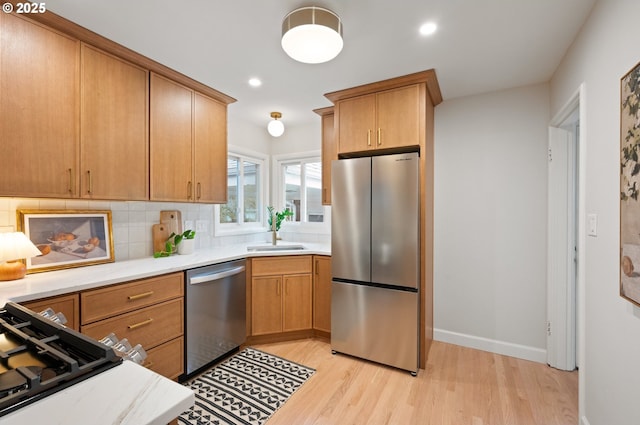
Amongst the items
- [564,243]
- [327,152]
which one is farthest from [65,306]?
[564,243]

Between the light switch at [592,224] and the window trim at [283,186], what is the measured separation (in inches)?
96.6

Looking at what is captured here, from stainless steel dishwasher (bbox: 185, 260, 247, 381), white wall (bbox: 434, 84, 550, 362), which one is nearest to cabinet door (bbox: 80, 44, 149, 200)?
stainless steel dishwasher (bbox: 185, 260, 247, 381)

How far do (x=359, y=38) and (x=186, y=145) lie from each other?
5.49 ft

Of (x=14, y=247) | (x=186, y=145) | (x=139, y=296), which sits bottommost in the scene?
(x=139, y=296)

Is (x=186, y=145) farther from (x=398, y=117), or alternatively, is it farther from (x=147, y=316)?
(x=398, y=117)

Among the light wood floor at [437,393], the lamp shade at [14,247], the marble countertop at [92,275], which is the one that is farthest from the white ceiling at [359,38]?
the light wood floor at [437,393]

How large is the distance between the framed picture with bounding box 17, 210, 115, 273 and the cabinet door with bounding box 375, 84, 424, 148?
2336mm

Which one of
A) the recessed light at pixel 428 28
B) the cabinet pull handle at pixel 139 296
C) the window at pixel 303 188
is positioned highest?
the recessed light at pixel 428 28

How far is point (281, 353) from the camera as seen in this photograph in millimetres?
2699

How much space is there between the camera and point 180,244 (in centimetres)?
272

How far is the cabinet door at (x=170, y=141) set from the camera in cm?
233

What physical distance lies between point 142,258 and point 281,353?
149 cm

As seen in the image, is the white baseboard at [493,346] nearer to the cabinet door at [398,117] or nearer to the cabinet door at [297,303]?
the cabinet door at [297,303]

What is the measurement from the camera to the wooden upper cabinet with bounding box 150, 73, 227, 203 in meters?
2.36
